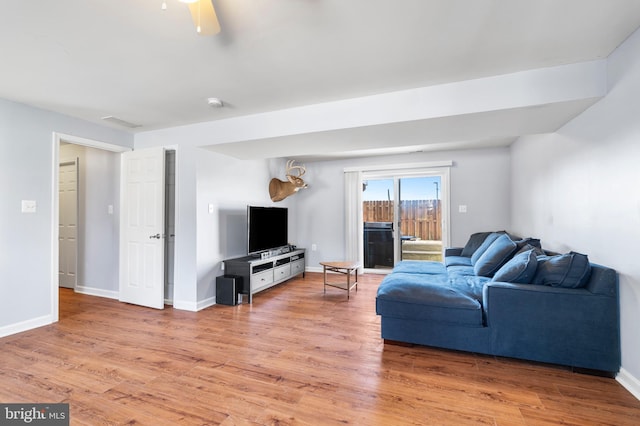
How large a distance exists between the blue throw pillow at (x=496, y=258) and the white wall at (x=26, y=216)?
477 centimetres

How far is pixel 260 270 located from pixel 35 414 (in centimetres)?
264

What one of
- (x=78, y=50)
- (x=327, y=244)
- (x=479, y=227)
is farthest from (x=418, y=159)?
(x=78, y=50)

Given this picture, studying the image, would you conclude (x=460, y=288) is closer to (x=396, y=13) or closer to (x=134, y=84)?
(x=396, y=13)

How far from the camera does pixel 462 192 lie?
5238 millimetres

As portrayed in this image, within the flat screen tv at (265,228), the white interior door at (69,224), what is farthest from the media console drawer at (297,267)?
the white interior door at (69,224)

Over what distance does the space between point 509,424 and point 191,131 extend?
408 centimetres

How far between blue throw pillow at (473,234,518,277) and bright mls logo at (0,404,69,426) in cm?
366

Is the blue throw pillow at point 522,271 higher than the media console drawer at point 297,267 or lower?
higher

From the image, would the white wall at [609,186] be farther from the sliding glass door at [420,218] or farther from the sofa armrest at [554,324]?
the sliding glass door at [420,218]

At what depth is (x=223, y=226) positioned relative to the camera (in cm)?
415

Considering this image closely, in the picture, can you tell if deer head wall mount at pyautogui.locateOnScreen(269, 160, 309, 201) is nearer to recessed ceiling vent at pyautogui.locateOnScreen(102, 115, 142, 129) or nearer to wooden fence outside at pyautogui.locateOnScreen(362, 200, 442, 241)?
wooden fence outside at pyautogui.locateOnScreen(362, 200, 442, 241)

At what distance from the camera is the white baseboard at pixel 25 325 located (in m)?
2.87

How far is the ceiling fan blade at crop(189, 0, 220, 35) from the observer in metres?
1.41

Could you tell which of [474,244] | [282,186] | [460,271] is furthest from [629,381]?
[282,186]
